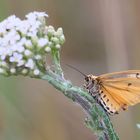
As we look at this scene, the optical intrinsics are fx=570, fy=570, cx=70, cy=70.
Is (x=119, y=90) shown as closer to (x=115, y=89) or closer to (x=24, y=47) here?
(x=115, y=89)

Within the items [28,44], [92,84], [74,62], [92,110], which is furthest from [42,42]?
[74,62]

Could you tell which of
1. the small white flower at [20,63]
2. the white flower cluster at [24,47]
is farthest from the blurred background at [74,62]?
the small white flower at [20,63]

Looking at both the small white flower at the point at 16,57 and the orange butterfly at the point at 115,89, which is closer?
the small white flower at the point at 16,57

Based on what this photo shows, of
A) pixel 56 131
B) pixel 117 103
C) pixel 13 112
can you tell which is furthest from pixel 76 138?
pixel 117 103

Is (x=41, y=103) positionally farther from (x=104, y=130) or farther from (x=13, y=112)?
(x=104, y=130)

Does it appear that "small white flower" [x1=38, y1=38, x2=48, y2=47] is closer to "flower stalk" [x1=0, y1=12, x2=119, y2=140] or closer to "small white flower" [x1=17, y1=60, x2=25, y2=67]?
"flower stalk" [x1=0, y1=12, x2=119, y2=140]

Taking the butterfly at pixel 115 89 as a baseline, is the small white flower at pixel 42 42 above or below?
above

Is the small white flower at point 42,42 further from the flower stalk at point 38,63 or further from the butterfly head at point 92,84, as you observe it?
the butterfly head at point 92,84
